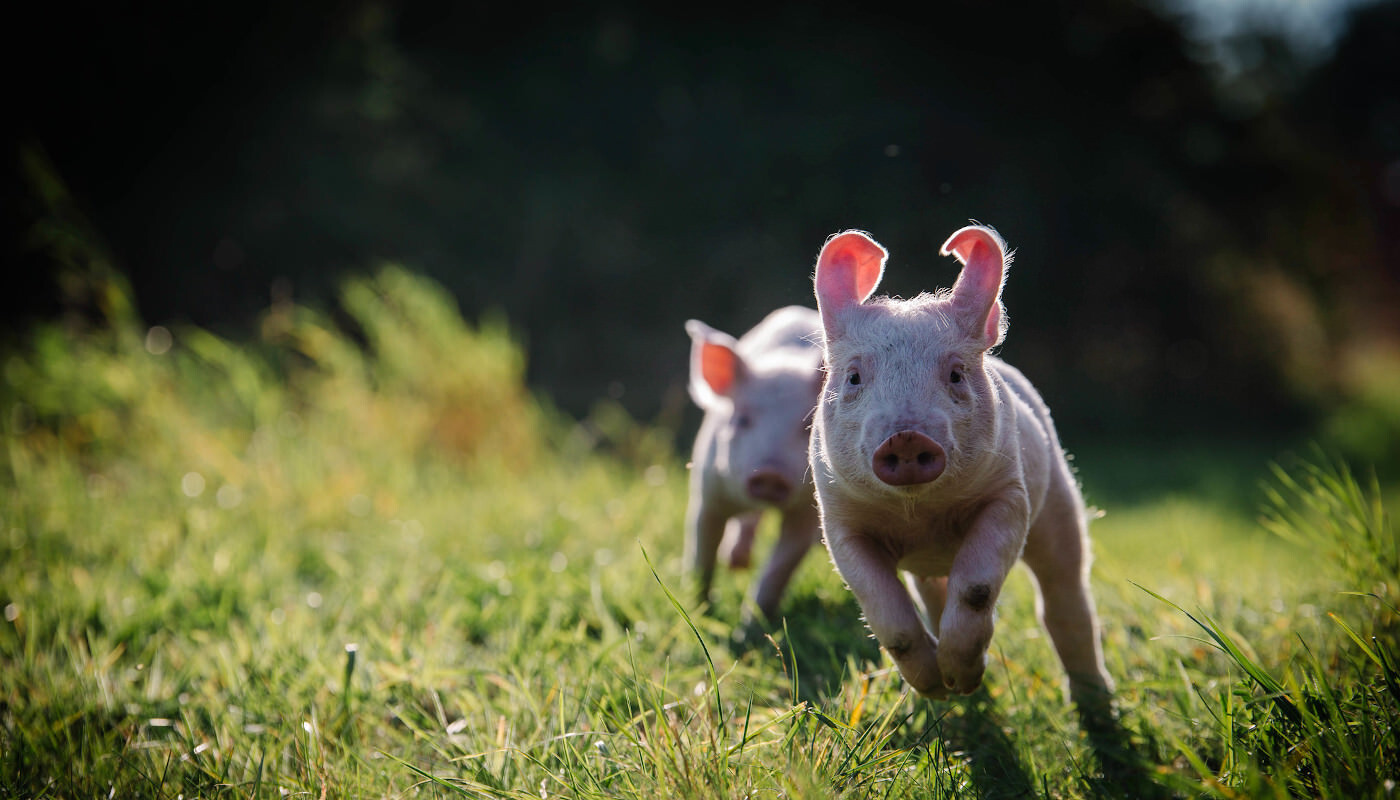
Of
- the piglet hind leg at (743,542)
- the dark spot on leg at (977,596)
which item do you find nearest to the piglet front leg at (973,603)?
the dark spot on leg at (977,596)

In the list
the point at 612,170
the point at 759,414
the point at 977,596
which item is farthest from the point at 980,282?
the point at 612,170

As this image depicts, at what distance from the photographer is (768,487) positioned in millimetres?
3600

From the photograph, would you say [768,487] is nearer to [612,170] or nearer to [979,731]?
[979,731]

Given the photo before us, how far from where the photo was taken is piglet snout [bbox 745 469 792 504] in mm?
3592

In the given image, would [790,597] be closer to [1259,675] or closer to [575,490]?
[1259,675]

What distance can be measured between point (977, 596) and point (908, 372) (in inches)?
21.0

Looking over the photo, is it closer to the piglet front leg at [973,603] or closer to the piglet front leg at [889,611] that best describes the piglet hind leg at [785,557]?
the piglet front leg at [889,611]

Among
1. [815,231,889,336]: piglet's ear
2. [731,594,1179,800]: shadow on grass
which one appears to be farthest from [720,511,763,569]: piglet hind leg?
[815,231,889,336]: piglet's ear

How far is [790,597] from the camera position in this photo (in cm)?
392

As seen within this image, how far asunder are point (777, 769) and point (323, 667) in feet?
5.85

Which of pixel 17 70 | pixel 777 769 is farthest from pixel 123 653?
pixel 17 70

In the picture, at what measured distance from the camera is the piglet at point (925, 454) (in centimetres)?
214

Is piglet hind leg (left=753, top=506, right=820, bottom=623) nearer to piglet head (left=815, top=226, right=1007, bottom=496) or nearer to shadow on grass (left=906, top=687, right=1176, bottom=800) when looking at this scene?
shadow on grass (left=906, top=687, right=1176, bottom=800)

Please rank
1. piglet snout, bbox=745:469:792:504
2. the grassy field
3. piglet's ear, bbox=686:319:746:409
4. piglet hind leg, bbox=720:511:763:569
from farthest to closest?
piglet hind leg, bbox=720:511:763:569, piglet's ear, bbox=686:319:746:409, piglet snout, bbox=745:469:792:504, the grassy field
